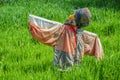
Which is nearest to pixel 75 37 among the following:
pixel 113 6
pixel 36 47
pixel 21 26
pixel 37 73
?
pixel 37 73

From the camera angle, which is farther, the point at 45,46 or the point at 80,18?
the point at 45,46

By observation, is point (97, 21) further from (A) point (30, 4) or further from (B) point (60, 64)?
(B) point (60, 64)

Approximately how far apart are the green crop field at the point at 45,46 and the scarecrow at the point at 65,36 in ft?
0.44

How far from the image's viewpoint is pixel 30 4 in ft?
36.3

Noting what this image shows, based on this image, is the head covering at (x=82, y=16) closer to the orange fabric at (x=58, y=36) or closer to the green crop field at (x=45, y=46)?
the orange fabric at (x=58, y=36)

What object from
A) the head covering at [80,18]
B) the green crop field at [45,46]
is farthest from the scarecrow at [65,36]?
the green crop field at [45,46]

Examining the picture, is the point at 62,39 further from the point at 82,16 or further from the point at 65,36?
the point at 82,16

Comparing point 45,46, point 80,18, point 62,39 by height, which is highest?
point 80,18

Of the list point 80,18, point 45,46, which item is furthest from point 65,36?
point 45,46

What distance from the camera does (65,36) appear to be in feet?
17.0

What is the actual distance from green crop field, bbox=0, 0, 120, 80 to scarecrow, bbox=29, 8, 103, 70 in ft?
0.44

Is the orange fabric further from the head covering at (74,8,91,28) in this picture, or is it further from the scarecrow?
the head covering at (74,8,91,28)

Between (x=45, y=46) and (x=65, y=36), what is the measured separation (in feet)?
5.09

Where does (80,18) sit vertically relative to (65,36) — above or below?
above
